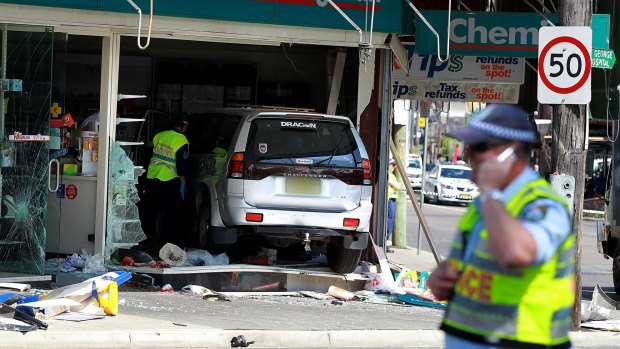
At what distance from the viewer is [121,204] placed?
13023 millimetres

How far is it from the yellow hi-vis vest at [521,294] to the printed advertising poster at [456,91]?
14084 millimetres

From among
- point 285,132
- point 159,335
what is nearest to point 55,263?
point 285,132

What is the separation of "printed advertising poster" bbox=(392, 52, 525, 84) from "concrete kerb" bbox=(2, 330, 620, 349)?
7.05 m

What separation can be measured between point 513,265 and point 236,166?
9.07m

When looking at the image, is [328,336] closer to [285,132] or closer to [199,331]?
[199,331]

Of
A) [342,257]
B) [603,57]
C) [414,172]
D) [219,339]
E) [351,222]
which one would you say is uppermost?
[603,57]

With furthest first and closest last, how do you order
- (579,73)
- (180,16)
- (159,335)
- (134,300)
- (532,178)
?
(180,16) < (134,300) < (579,73) < (159,335) < (532,178)

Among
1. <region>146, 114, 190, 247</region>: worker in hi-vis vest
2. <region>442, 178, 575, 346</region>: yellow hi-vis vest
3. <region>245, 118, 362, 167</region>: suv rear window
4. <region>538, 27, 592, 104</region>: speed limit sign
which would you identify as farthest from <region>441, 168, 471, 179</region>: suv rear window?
<region>442, 178, 575, 346</region>: yellow hi-vis vest

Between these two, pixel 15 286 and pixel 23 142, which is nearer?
pixel 15 286

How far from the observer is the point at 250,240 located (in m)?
14.6

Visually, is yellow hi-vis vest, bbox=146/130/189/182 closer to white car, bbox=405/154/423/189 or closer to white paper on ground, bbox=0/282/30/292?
white paper on ground, bbox=0/282/30/292

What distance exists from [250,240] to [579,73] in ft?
17.7

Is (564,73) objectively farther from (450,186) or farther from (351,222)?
(450,186)

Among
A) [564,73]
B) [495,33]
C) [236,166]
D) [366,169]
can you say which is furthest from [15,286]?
[495,33]
